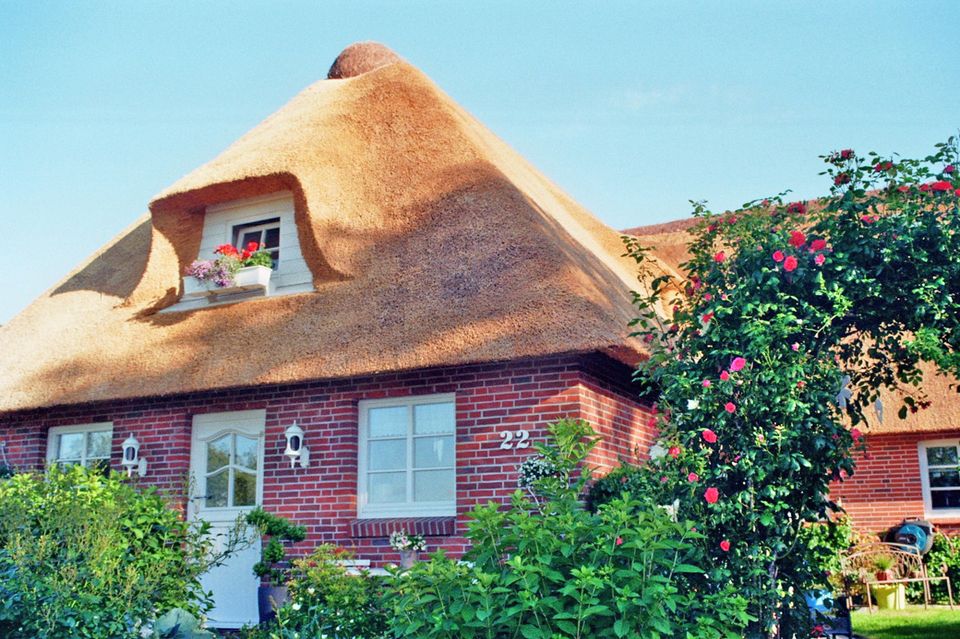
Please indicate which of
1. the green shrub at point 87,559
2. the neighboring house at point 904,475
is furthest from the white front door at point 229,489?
the neighboring house at point 904,475

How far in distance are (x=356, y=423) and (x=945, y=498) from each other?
35.4ft

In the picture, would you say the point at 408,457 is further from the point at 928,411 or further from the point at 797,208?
the point at 928,411

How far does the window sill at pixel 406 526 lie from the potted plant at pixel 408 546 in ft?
0.51

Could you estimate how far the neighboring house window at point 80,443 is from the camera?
1056 cm

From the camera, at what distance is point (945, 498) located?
14703mm

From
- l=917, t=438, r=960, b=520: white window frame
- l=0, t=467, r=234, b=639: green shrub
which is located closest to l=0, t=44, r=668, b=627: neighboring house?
l=0, t=467, r=234, b=639: green shrub

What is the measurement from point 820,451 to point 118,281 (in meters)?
9.44

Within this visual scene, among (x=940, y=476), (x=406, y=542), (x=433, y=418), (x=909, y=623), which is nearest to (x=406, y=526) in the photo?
(x=406, y=542)

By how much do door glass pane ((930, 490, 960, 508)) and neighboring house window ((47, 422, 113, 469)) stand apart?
1280 cm

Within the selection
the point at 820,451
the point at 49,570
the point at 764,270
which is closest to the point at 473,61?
the point at 764,270

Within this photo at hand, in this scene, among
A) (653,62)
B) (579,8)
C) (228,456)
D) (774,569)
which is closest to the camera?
(774,569)

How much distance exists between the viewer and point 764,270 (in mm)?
5707

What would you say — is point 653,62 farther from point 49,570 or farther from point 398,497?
point 49,570

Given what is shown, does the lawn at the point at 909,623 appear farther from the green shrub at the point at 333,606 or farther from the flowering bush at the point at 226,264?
the flowering bush at the point at 226,264
